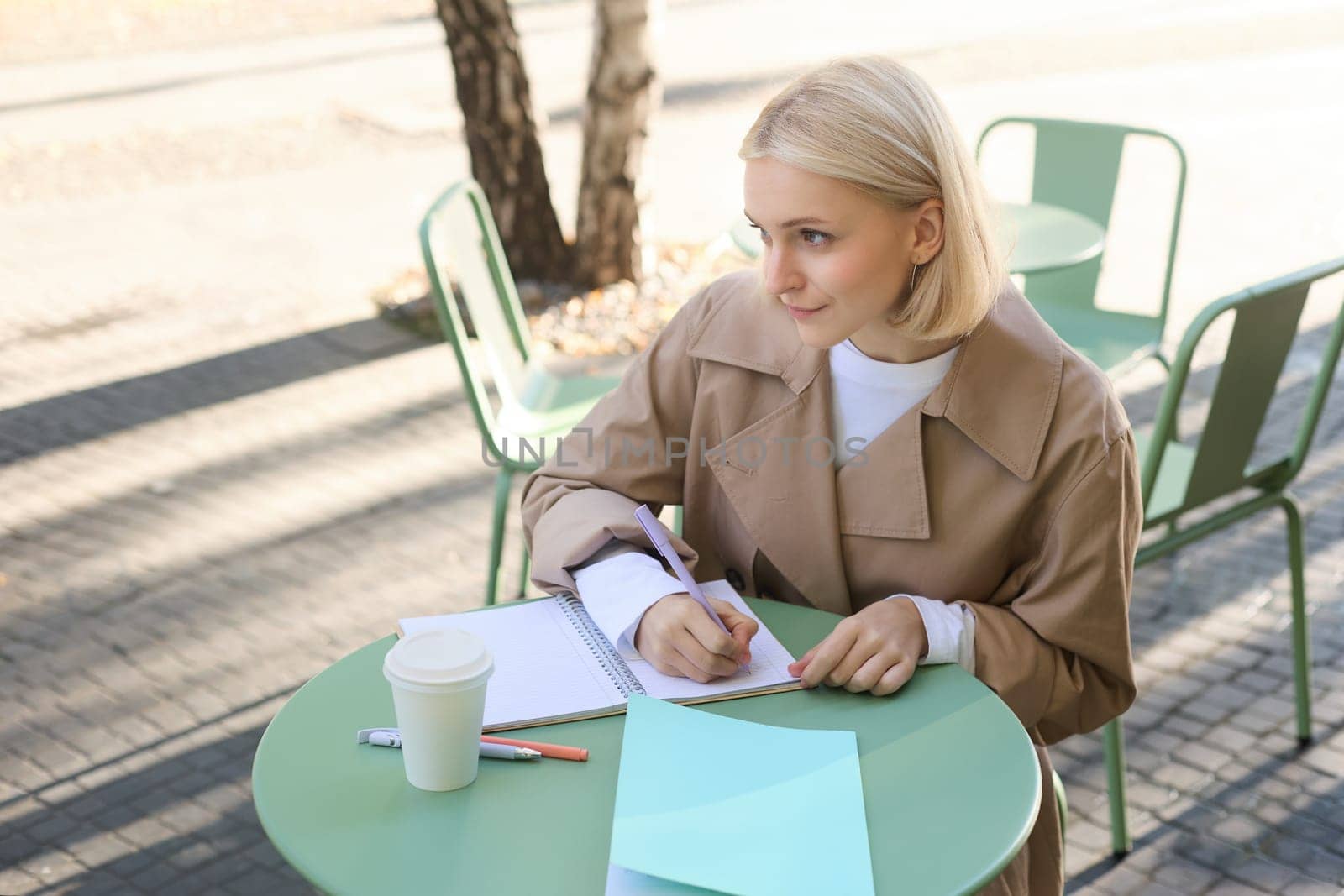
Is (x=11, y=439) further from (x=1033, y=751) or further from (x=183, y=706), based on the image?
(x=1033, y=751)

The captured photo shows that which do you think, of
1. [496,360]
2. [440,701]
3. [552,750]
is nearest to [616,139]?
[496,360]

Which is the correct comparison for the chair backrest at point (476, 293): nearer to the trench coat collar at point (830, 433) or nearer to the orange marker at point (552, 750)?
the trench coat collar at point (830, 433)

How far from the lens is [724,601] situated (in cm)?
196

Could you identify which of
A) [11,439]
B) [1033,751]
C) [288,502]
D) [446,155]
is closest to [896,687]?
[1033,751]

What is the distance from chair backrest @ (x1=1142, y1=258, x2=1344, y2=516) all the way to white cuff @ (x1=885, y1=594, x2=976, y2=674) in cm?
107

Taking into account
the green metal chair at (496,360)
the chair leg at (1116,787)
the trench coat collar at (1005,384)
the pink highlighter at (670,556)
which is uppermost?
the trench coat collar at (1005,384)

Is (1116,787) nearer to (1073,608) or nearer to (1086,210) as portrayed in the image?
(1073,608)

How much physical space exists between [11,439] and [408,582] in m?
2.08

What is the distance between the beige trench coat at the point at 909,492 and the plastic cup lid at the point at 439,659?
48 cm

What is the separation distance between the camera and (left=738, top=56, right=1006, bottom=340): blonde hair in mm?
1762

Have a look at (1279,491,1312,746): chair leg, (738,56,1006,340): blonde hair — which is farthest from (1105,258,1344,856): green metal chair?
(738,56,1006,340): blonde hair

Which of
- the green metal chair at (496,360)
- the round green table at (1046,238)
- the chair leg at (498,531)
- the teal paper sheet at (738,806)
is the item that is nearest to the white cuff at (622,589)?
the teal paper sheet at (738,806)

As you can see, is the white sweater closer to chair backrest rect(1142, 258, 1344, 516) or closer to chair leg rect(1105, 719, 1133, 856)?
chair backrest rect(1142, 258, 1344, 516)

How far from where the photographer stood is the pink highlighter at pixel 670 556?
1.86 meters
